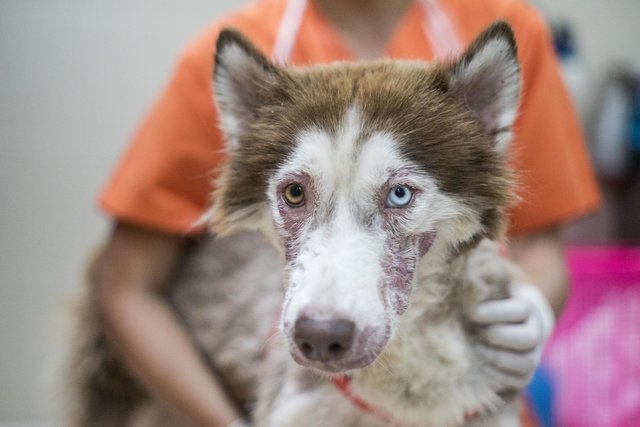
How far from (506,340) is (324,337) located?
0.36m

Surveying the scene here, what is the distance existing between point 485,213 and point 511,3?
0.59 metres

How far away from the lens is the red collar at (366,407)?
35.5 inches

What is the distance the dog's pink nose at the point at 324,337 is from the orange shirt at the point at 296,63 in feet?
1.78

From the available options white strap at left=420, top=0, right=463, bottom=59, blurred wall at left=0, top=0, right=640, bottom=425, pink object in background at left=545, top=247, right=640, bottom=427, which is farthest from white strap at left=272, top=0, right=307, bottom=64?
pink object in background at left=545, top=247, right=640, bottom=427

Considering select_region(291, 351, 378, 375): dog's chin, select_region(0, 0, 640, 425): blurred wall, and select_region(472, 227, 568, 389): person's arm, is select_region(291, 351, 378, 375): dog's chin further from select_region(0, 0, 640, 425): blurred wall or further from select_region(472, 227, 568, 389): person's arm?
select_region(0, 0, 640, 425): blurred wall

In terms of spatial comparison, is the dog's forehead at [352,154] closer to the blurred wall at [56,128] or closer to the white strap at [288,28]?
the white strap at [288,28]

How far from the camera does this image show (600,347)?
198 cm

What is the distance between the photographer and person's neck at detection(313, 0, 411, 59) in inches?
49.3

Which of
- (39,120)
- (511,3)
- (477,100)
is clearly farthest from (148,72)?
(477,100)

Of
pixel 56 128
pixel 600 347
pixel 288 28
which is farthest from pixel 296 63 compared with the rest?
pixel 600 347

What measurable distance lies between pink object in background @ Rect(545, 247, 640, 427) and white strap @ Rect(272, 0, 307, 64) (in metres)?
1.22

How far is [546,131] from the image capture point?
47.9 inches

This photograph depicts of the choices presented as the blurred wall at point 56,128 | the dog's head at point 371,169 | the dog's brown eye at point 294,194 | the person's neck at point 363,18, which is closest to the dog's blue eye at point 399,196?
the dog's head at point 371,169

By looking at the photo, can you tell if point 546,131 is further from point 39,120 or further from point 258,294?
point 39,120
